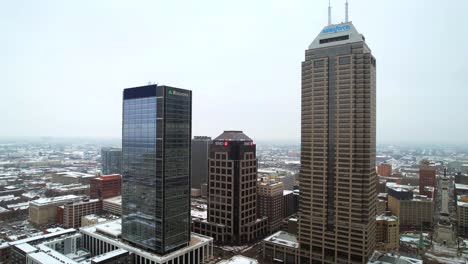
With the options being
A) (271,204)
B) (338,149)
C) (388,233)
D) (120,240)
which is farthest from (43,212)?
(388,233)

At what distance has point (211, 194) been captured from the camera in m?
→ 157

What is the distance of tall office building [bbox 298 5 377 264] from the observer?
113812 millimetres

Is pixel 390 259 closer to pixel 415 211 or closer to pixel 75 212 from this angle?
Result: pixel 415 211

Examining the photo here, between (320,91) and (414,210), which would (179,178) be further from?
Answer: (414,210)

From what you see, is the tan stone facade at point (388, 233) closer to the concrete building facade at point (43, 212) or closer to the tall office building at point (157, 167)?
the tall office building at point (157, 167)

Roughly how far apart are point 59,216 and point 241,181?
378 ft

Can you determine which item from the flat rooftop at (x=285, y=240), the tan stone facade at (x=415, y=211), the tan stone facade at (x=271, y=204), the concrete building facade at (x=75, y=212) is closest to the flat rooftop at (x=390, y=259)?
the flat rooftop at (x=285, y=240)

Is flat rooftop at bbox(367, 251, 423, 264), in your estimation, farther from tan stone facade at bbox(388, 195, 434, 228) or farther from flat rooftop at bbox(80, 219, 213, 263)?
tan stone facade at bbox(388, 195, 434, 228)

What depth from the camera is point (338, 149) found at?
387 feet

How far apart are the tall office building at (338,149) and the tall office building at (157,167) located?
4672 centimetres

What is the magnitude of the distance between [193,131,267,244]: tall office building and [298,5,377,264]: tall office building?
33.2 m

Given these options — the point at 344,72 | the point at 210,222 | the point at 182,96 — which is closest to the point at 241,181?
the point at 210,222

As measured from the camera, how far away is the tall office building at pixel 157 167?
106812mm

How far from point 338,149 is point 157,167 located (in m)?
65.5
